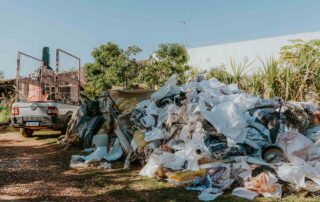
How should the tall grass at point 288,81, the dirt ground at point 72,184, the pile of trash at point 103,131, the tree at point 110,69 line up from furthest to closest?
the tree at point 110,69 → the tall grass at point 288,81 → the pile of trash at point 103,131 → the dirt ground at point 72,184

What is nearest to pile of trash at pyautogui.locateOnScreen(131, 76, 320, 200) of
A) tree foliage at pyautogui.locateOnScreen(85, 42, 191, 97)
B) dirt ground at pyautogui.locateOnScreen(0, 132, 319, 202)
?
dirt ground at pyautogui.locateOnScreen(0, 132, 319, 202)

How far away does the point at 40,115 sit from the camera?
9.08 meters

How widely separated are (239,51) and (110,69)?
5.79 metres

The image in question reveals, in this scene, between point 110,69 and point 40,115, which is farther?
point 110,69

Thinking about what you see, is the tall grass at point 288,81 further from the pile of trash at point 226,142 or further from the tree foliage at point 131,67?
the tree foliage at point 131,67

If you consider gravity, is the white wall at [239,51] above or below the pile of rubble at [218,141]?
above

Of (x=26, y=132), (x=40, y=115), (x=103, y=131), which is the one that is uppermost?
(x=40, y=115)

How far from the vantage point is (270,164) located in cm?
418

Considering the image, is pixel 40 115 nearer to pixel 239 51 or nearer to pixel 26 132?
pixel 26 132

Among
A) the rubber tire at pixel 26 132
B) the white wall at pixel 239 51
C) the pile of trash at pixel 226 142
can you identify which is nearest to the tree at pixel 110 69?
the white wall at pixel 239 51

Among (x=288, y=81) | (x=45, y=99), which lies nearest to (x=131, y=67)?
(x=45, y=99)

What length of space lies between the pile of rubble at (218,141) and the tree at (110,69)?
757 centimetres

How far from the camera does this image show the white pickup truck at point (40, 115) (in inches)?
357

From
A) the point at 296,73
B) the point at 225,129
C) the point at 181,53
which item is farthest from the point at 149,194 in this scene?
the point at 181,53
